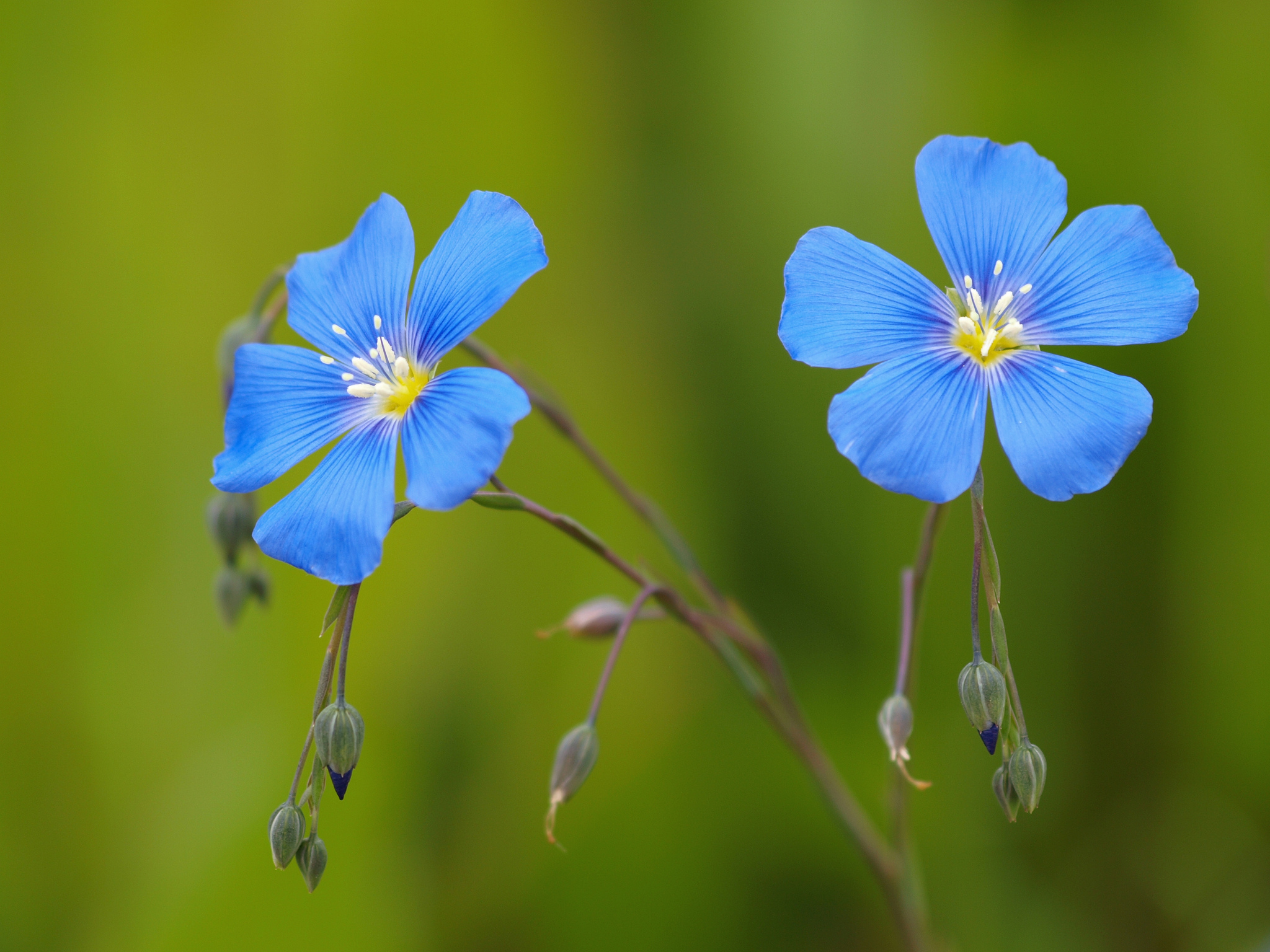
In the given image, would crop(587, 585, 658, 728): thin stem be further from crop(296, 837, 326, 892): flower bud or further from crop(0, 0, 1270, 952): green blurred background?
crop(0, 0, 1270, 952): green blurred background

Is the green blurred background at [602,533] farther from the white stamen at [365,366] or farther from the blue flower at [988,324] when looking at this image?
the blue flower at [988,324]

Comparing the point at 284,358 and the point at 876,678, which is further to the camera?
the point at 876,678

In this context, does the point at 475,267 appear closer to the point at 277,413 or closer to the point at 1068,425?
the point at 277,413

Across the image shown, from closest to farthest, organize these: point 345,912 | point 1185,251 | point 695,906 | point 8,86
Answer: point 345,912 → point 695,906 → point 1185,251 → point 8,86

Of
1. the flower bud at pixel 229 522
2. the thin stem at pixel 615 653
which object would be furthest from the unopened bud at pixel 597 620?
the flower bud at pixel 229 522

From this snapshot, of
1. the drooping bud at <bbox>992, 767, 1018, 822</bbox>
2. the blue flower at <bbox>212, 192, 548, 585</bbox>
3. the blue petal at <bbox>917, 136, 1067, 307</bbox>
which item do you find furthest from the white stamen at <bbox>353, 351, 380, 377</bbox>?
the drooping bud at <bbox>992, 767, 1018, 822</bbox>

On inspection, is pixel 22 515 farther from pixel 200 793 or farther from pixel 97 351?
pixel 200 793

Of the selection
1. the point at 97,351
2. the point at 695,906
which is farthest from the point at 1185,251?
the point at 97,351
